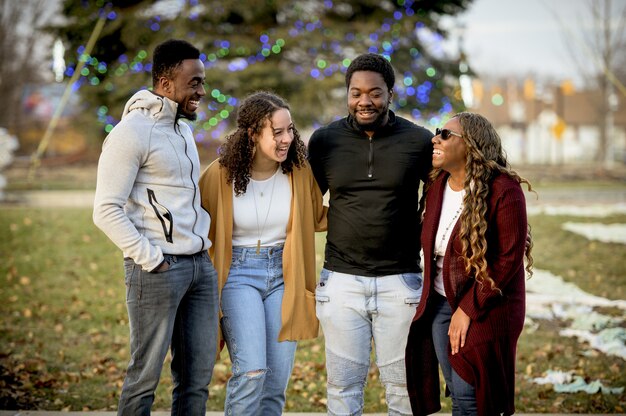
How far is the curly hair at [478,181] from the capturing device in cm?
339

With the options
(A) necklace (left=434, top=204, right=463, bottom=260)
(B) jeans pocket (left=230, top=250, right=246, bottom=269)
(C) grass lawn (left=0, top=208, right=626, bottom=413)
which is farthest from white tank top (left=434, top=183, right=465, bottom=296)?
(C) grass lawn (left=0, top=208, right=626, bottom=413)

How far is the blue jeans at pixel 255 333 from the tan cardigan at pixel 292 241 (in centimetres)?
5

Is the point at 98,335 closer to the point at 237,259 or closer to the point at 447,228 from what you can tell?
the point at 237,259

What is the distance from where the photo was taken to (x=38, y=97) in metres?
38.6

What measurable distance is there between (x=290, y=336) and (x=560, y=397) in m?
2.77

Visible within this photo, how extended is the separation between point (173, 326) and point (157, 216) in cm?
57

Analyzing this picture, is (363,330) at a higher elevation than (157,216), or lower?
lower

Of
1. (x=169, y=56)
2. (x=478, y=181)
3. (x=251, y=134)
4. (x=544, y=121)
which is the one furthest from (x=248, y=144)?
(x=544, y=121)

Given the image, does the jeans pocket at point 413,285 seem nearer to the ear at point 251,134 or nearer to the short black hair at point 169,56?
the ear at point 251,134

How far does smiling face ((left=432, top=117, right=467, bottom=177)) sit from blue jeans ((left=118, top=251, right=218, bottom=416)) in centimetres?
126

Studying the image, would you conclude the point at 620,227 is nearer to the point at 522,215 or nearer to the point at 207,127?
the point at 207,127

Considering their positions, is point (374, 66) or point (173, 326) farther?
point (374, 66)

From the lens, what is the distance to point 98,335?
755 centimetres

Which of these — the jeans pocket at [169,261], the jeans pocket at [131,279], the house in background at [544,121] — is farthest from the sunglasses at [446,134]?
the house in background at [544,121]
